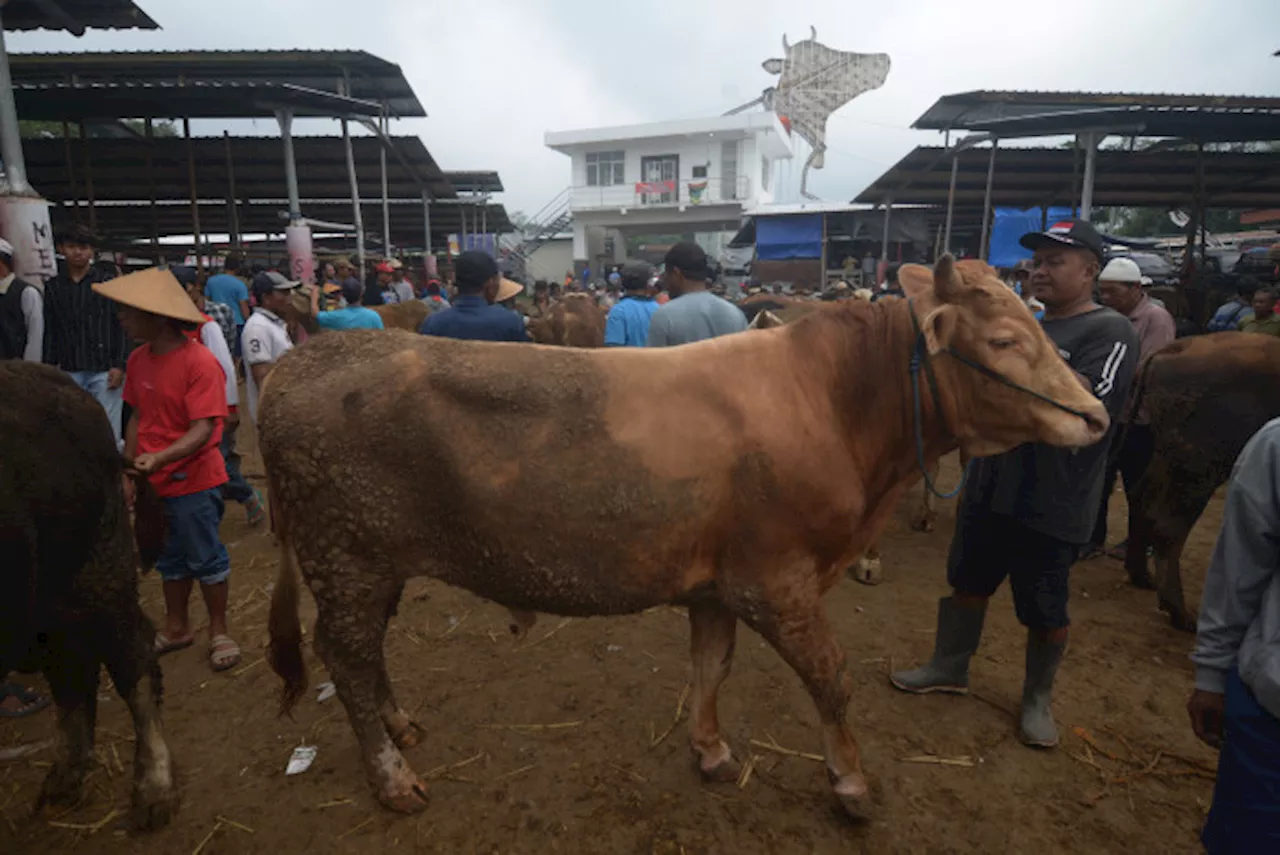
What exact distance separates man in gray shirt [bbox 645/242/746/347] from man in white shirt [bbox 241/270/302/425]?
3084mm

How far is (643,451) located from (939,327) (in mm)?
1237

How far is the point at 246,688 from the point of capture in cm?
383

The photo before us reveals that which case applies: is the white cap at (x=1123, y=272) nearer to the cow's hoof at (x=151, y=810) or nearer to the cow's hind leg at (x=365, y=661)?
the cow's hind leg at (x=365, y=661)

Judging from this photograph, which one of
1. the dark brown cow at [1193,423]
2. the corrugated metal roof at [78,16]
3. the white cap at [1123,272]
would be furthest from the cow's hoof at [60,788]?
the corrugated metal roof at [78,16]

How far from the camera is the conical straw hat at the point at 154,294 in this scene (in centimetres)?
340

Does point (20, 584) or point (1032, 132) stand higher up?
point (1032, 132)

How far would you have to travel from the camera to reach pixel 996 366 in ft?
8.28

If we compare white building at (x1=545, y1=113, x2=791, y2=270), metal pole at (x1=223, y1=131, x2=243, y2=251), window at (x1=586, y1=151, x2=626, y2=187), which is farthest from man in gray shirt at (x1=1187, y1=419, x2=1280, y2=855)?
window at (x1=586, y1=151, x2=626, y2=187)

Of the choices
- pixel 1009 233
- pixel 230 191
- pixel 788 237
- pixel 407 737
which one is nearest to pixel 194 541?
pixel 407 737

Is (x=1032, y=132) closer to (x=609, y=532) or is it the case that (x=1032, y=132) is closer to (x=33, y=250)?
(x=609, y=532)

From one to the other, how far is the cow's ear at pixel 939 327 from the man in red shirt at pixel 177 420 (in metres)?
3.58

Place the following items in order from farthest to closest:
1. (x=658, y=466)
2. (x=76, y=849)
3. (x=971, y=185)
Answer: (x=971, y=185) → (x=76, y=849) → (x=658, y=466)

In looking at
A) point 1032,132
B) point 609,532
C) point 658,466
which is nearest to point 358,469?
point 609,532

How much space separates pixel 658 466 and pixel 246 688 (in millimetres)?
3013
